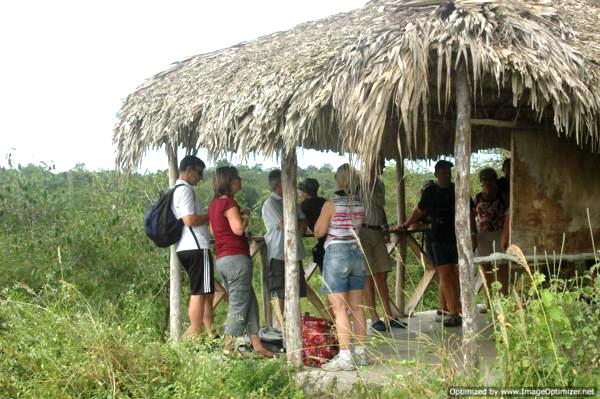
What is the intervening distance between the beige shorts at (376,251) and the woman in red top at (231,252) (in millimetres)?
1369

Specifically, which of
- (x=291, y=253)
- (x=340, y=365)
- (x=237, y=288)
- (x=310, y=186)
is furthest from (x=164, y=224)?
(x=340, y=365)

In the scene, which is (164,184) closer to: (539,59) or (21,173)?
(21,173)

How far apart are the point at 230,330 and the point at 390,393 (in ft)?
7.44

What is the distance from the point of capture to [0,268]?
10.6 m

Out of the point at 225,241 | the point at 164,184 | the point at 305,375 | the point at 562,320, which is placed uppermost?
the point at 164,184

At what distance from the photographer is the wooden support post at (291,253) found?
691 cm

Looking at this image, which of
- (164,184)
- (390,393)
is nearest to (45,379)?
(390,393)

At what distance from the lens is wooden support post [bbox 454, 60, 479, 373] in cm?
579

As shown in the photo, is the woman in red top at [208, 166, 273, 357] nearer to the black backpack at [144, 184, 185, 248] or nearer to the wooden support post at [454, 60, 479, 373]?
the black backpack at [144, 184, 185, 248]

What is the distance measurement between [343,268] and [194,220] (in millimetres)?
1537

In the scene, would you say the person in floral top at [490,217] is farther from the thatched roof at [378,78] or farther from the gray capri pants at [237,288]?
the gray capri pants at [237,288]

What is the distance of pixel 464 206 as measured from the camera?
5863 mm

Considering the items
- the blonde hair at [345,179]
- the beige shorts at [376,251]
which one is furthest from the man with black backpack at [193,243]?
the beige shorts at [376,251]

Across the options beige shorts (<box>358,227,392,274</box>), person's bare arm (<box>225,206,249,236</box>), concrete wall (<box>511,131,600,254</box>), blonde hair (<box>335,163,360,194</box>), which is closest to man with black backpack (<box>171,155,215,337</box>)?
person's bare arm (<box>225,206,249,236</box>)
